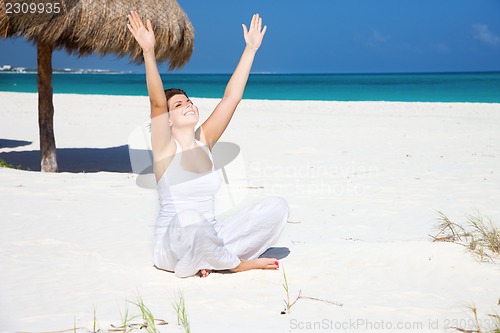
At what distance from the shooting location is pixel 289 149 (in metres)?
10.8

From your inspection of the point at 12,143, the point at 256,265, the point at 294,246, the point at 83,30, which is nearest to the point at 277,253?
the point at 294,246

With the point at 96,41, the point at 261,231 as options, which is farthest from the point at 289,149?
the point at 261,231

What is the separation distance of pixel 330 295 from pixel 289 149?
7.47 metres

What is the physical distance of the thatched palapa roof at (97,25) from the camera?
707cm

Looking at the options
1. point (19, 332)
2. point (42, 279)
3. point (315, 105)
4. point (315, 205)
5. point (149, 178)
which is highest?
point (315, 105)

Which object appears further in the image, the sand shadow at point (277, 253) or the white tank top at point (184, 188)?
the sand shadow at point (277, 253)

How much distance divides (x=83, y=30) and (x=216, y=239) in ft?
15.3

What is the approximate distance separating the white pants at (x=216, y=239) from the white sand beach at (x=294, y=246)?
0.32ft

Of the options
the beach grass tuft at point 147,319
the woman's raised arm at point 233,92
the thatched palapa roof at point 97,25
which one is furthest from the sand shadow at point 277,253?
the thatched palapa roof at point 97,25

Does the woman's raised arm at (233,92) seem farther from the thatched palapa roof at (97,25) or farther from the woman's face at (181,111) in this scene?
the thatched palapa roof at (97,25)

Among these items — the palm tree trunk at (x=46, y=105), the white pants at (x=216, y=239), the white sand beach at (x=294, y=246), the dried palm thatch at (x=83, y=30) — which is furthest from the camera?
the palm tree trunk at (x=46, y=105)

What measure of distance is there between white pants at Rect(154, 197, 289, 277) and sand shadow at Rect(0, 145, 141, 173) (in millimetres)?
5293

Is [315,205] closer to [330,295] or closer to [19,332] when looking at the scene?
[330,295]

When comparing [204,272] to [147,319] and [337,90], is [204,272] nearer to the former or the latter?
[147,319]
